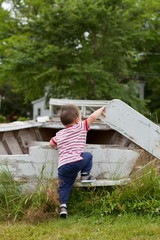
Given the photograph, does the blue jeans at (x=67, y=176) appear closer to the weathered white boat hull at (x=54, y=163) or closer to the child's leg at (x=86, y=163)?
the child's leg at (x=86, y=163)

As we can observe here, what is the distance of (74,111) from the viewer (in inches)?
171

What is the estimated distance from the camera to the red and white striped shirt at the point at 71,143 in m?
4.19

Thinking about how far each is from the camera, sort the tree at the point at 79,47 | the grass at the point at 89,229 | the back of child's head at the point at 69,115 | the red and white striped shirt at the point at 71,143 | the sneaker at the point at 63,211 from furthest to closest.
A: the tree at the point at 79,47 → the back of child's head at the point at 69,115 → the red and white striped shirt at the point at 71,143 → the sneaker at the point at 63,211 → the grass at the point at 89,229

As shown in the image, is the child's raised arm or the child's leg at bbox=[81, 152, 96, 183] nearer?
the child's leg at bbox=[81, 152, 96, 183]

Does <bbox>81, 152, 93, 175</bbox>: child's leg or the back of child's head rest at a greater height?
the back of child's head

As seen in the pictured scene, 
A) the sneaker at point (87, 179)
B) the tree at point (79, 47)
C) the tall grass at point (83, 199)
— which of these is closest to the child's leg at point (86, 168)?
the sneaker at point (87, 179)

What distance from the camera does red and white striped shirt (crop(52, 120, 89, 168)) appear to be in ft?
13.8

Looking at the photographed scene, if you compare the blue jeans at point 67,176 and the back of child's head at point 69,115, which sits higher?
the back of child's head at point 69,115

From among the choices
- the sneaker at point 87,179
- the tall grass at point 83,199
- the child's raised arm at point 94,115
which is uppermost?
the child's raised arm at point 94,115

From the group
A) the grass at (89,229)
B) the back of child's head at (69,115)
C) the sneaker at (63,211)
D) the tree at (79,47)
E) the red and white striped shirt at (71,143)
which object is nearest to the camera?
the grass at (89,229)

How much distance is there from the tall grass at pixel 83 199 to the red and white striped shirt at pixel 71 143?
0.31 meters

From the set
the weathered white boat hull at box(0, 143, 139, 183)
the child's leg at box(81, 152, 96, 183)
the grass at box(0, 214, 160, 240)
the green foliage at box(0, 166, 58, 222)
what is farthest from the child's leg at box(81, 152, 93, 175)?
the grass at box(0, 214, 160, 240)

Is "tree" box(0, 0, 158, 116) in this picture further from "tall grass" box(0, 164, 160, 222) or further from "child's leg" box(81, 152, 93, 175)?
"tall grass" box(0, 164, 160, 222)

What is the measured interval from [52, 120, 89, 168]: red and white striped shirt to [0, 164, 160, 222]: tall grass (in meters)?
0.31
